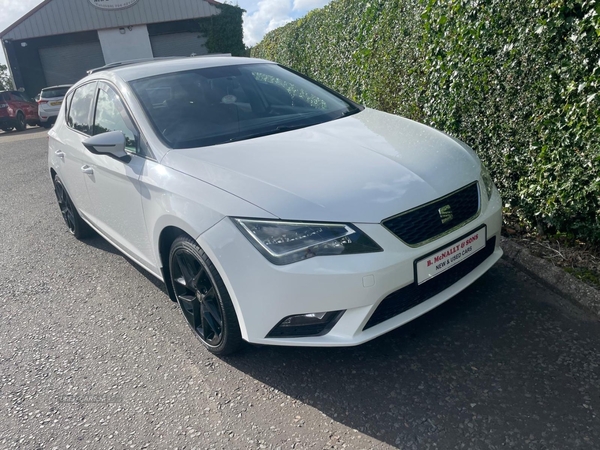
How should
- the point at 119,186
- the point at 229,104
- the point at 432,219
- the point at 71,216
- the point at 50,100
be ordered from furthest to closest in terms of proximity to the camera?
the point at 50,100 < the point at 71,216 < the point at 229,104 < the point at 119,186 < the point at 432,219

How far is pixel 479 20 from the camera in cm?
409

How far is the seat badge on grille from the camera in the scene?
270 cm

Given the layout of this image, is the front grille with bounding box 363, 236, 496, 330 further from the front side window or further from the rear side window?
the rear side window

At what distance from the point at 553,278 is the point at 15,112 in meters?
22.0

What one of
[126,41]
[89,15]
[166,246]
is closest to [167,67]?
[166,246]

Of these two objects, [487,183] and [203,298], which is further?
[487,183]

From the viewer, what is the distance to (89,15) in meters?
26.4

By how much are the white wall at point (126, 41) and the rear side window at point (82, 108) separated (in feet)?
78.5

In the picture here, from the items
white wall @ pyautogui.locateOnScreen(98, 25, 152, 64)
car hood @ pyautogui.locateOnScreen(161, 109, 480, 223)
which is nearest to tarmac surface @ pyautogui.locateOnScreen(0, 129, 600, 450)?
car hood @ pyautogui.locateOnScreen(161, 109, 480, 223)

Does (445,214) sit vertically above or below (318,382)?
above

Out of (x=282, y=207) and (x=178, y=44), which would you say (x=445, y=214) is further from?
(x=178, y=44)

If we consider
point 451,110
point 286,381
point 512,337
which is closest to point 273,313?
point 286,381

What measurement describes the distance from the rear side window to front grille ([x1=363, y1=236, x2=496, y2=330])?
285cm

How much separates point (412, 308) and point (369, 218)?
0.56 meters
